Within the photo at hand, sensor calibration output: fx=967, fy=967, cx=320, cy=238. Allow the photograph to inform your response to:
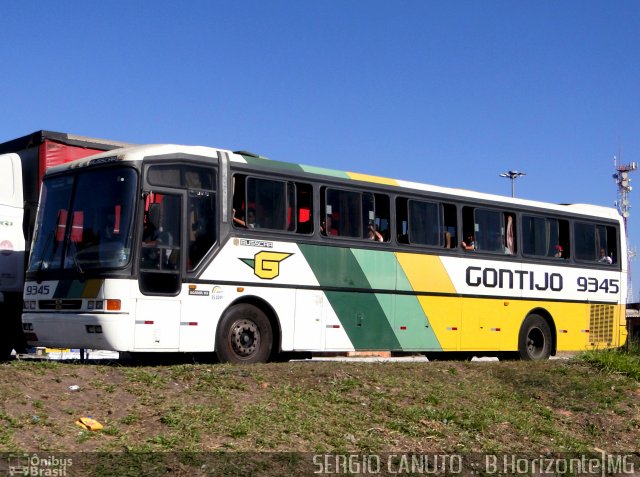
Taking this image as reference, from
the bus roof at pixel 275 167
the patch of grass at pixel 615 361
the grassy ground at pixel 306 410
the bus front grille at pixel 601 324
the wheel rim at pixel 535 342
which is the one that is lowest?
the grassy ground at pixel 306 410

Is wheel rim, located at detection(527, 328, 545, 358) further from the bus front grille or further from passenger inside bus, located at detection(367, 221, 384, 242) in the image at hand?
passenger inside bus, located at detection(367, 221, 384, 242)

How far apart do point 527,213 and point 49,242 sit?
10.1 metres

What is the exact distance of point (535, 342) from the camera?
19750mm

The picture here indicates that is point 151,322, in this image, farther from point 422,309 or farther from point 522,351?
point 522,351

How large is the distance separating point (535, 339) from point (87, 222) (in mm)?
10021

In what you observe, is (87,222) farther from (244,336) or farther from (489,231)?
(489,231)

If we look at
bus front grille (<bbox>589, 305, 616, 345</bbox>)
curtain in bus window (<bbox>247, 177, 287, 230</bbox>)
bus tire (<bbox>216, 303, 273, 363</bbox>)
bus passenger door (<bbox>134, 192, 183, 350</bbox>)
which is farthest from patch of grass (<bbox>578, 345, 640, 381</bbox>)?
bus passenger door (<bbox>134, 192, 183, 350</bbox>)

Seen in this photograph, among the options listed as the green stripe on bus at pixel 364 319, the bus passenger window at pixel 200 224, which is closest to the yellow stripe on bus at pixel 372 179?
the green stripe on bus at pixel 364 319

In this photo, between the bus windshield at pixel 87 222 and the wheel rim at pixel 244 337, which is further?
the wheel rim at pixel 244 337

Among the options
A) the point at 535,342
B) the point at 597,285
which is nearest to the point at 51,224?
the point at 535,342

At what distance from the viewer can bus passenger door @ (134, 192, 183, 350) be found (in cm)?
1328

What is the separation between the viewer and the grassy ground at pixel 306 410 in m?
9.26

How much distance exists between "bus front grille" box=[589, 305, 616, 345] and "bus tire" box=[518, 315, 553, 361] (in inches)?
57.7

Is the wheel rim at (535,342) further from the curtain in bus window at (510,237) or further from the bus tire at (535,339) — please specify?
the curtain in bus window at (510,237)
